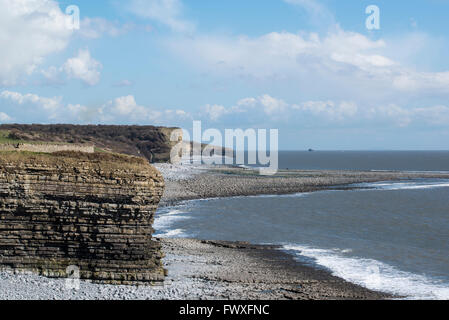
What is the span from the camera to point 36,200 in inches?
757

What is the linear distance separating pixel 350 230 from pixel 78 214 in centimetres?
2504

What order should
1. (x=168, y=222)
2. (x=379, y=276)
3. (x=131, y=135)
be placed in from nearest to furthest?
(x=379, y=276) → (x=168, y=222) → (x=131, y=135)

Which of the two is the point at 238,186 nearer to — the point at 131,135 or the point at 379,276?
the point at 379,276

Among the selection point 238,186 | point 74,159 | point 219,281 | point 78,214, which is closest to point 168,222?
point 219,281

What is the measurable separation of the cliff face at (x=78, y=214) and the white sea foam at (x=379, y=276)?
1065cm

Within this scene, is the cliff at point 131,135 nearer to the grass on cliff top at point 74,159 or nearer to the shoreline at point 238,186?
the shoreline at point 238,186

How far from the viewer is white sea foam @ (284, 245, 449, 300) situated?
22.0 meters

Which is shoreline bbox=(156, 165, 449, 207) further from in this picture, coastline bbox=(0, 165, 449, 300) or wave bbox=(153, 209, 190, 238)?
coastline bbox=(0, 165, 449, 300)

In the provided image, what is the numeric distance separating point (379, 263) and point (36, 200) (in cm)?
1922

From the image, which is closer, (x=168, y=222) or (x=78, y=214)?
(x=78, y=214)

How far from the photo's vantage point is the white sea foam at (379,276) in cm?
2196

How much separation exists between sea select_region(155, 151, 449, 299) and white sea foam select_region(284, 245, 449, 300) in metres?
0.04

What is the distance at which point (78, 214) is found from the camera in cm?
A: 1959

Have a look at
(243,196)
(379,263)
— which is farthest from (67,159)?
(243,196)
